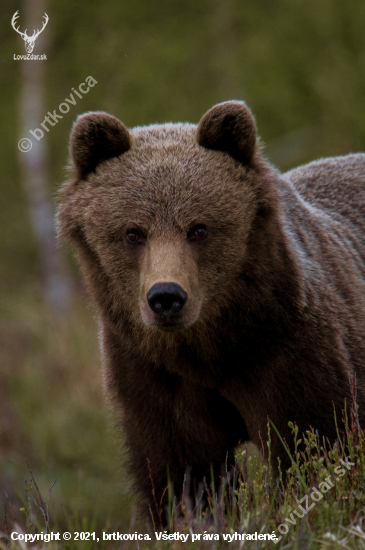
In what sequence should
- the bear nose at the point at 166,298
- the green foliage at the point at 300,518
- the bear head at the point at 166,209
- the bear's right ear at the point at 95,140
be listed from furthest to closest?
the bear's right ear at the point at 95,140, the bear head at the point at 166,209, the bear nose at the point at 166,298, the green foliage at the point at 300,518

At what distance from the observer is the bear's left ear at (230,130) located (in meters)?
3.96

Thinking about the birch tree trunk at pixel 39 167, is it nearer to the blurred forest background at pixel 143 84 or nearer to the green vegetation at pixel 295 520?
the blurred forest background at pixel 143 84

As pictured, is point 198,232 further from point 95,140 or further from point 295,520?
point 295,520

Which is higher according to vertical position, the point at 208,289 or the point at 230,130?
the point at 230,130

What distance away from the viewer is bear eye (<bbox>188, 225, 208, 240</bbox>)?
3871mm

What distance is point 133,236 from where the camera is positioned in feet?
12.8

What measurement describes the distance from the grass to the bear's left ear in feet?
5.19

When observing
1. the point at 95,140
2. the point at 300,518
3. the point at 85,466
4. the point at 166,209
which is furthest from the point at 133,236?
the point at 85,466

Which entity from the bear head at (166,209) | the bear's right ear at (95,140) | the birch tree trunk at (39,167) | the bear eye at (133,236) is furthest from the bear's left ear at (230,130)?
the birch tree trunk at (39,167)

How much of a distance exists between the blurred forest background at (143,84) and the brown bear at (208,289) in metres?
7.31

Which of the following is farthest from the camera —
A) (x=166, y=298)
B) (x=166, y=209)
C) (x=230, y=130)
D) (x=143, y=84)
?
(x=143, y=84)

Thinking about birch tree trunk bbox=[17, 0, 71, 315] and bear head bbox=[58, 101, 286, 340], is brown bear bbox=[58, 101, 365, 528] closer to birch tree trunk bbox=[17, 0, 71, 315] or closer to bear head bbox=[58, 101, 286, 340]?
bear head bbox=[58, 101, 286, 340]

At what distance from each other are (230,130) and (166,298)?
1.18 meters

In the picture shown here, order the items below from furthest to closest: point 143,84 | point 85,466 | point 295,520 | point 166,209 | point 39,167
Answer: point 143,84, point 39,167, point 85,466, point 166,209, point 295,520
